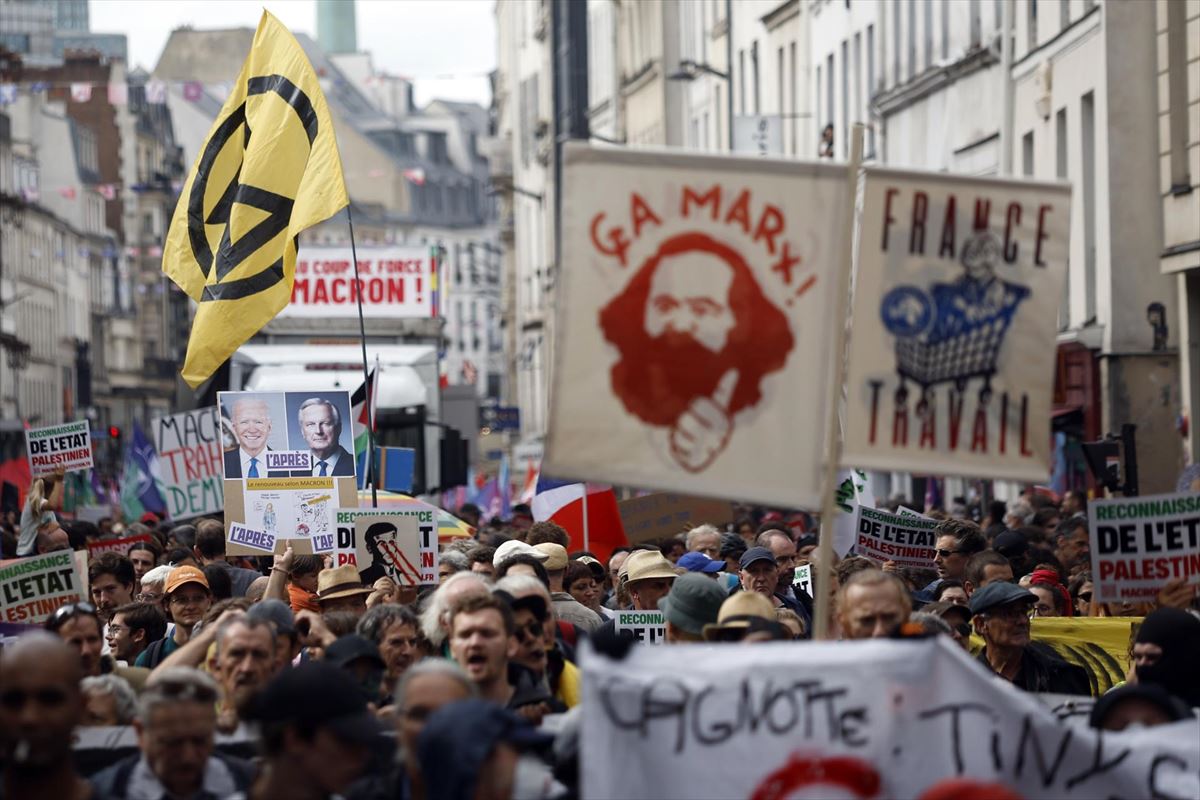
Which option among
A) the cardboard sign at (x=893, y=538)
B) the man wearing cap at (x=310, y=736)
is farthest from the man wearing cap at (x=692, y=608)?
the cardboard sign at (x=893, y=538)

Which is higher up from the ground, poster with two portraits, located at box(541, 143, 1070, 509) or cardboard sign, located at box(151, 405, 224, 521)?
poster with two portraits, located at box(541, 143, 1070, 509)

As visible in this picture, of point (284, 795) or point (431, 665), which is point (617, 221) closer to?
point (431, 665)

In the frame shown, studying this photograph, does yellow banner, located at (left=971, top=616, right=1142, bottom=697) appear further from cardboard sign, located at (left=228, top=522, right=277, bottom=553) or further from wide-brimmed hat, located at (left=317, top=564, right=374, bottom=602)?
cardboard sign, located at (left=228, top=522, right=277, bottom=553)

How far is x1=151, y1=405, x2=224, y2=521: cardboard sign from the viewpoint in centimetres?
2025

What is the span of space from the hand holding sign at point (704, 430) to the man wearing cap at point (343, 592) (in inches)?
183

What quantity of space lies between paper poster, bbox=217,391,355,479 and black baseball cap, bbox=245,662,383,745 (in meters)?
9.69

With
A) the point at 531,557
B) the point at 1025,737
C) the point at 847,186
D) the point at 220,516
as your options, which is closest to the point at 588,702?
the point at 1025,737

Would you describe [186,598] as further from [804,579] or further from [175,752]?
[175,752]

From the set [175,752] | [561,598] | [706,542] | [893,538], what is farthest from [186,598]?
[175,752]

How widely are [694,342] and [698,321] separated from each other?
0.06m

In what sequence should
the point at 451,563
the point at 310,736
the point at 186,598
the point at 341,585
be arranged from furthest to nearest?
the point at 451,563 < the point at 341,585 < the point at 186,598 < the point at 310,736

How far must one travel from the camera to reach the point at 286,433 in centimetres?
1692

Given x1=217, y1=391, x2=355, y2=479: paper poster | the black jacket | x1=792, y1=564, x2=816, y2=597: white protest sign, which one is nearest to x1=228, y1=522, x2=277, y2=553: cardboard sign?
x1=217, y1=391, x2=355, y2=479: paper poster

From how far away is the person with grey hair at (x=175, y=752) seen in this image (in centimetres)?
711
